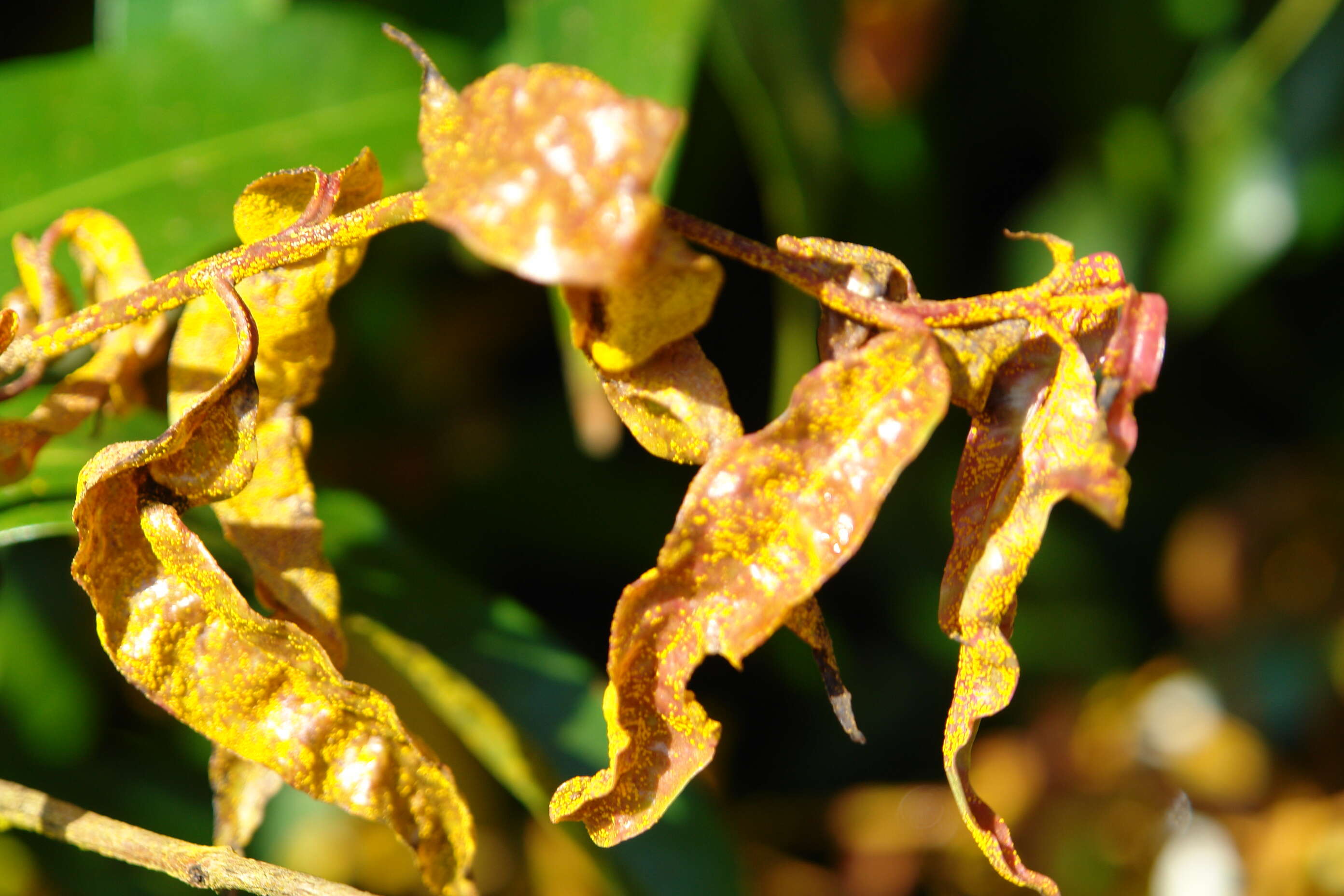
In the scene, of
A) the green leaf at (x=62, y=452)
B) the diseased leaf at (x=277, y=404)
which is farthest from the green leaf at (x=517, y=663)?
the diseased leaf at (x=277, y=404)

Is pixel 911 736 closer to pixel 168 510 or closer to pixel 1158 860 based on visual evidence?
pixel 1158 860

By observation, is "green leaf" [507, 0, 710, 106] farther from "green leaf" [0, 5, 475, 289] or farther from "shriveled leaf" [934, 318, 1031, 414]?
"shriveled leaf" [934, 318, 1031, 414]

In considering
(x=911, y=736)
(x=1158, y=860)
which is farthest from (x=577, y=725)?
(x=1158, y=860)

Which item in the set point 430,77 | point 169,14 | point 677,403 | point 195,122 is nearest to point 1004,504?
point 677,403

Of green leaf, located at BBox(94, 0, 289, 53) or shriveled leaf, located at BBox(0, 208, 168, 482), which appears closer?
shriveled leaf, located at BBox(0, 208, 168, 482)

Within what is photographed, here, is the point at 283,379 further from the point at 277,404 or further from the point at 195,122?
the point at 195,122

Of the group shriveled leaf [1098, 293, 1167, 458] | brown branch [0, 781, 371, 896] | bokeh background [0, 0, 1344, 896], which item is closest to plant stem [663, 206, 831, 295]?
shriveled leaf [1098, 293, 1167, 458]
